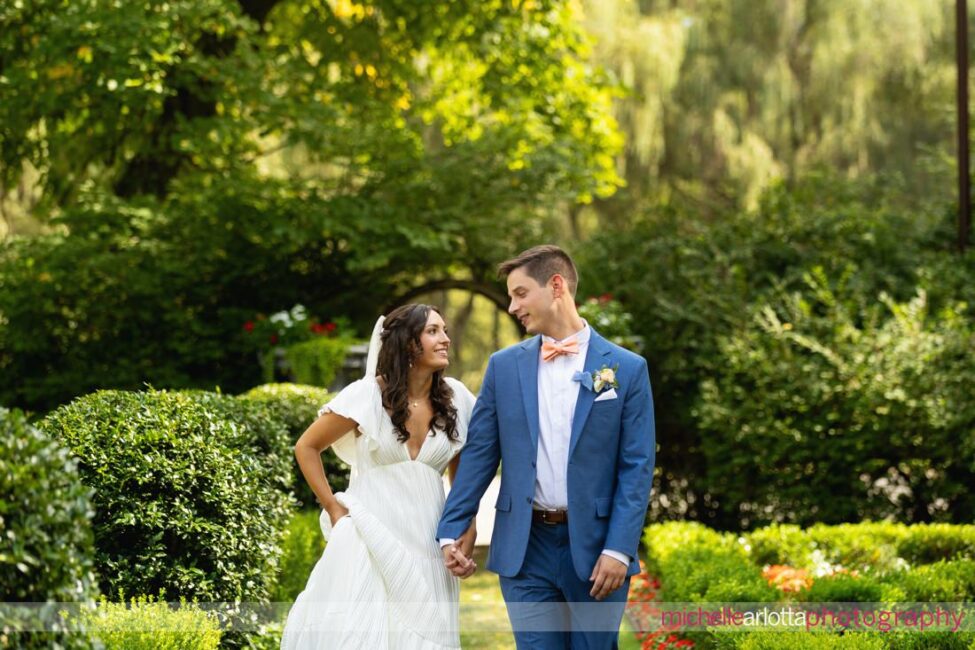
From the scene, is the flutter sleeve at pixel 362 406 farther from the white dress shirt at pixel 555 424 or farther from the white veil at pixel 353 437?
the white dress shirt at pixel 555 424

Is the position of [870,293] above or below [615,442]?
above

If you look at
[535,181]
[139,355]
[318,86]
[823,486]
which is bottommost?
[823,486]

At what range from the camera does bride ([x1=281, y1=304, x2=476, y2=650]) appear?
4070 mm

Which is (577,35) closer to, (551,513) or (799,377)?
(799,377)

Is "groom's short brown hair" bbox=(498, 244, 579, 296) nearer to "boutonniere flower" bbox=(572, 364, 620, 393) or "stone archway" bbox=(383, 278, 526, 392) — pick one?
"boutonniere flower" bbox=(572, 364, 620, 393)

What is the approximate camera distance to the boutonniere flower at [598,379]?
379 cm

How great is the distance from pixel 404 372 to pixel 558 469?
2.51ft

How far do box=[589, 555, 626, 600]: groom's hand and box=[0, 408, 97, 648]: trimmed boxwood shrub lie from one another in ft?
5.18

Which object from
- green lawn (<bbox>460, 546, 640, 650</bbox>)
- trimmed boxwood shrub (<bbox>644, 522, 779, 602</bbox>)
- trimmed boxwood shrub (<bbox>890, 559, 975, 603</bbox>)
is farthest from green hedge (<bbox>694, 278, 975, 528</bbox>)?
trimmed boxwood shrub (<bbox>890, 559, 975, 603</bbox>)

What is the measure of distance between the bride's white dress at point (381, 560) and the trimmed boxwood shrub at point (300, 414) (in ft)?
8.02

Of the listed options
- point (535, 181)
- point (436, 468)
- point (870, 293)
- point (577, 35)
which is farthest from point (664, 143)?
point (436, 468)

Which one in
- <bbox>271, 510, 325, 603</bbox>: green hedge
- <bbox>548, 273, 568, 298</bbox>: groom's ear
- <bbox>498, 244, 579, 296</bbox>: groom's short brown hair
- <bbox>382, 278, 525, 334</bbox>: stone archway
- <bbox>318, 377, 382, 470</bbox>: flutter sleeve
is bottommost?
<bbox>271, 510, 325, 603</bbox>: green hedge

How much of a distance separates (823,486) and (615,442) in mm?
6012

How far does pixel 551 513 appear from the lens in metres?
3.79
